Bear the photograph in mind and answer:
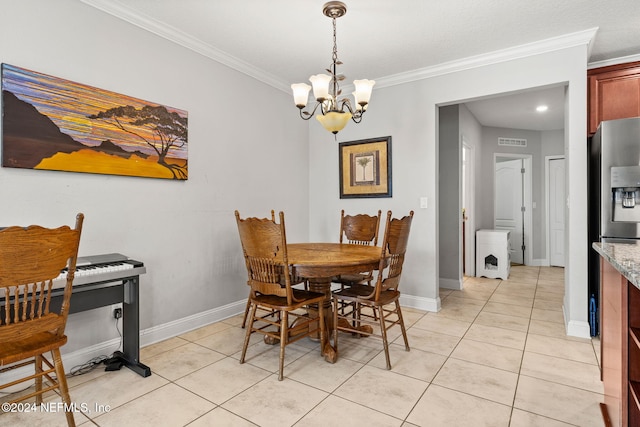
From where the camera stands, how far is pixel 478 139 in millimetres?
5871

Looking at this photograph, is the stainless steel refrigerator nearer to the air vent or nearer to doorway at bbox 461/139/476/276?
A: doorway at bbox 461/139/476/276

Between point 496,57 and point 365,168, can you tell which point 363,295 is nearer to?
point 365,168

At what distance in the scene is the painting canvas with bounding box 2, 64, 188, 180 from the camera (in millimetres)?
2014

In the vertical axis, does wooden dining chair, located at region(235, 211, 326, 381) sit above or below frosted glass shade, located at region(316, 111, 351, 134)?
below

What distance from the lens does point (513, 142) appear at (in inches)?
248

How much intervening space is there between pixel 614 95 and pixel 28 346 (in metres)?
4.53

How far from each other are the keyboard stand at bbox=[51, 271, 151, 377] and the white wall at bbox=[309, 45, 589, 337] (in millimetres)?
2483

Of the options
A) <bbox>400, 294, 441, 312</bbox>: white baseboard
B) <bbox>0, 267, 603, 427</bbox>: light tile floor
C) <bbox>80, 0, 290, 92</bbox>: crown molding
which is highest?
<bbox>80, 0, 290, 92</bbox>: crown molding

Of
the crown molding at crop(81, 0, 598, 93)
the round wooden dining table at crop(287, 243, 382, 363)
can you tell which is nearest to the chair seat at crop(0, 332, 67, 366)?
the round wooden dining table at crop(287, 243, 382, 363)

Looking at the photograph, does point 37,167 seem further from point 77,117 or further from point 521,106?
→ point 521,106

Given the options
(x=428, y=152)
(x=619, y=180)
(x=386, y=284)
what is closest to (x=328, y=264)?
(x=386, y=284)

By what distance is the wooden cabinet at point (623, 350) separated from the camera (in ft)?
4.07

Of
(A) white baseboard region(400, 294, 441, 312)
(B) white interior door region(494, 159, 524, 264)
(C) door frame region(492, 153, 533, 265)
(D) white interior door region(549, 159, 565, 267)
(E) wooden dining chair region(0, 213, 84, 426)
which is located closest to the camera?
(E) wooden dining chair region(0, 213, 84, 426)

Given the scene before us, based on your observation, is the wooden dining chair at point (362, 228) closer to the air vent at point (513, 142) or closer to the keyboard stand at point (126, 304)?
the keyboard stand at point (126, 304)
